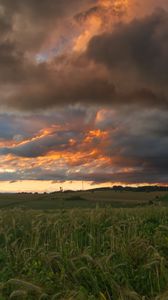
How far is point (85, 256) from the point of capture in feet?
33.7

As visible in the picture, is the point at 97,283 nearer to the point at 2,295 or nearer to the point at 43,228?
the point at 2,295

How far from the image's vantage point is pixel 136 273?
12.2m

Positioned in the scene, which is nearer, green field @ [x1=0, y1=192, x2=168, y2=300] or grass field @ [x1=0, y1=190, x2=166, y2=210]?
green field @ [x1=0, y1=192, x2=168, y2=300]

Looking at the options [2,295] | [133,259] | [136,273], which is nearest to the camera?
[2,295]

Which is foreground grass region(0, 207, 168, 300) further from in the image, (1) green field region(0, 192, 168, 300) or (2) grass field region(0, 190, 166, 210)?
(2) grass field region(0, 190, 166, 210)

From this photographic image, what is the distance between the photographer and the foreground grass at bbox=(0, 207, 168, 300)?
34.4 ft

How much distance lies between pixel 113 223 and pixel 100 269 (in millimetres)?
5744

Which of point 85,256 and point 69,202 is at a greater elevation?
point 69,202

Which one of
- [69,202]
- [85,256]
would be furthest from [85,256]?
[69,202]

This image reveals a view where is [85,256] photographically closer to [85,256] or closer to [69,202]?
[85,256]

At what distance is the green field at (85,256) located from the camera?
34.3 feet

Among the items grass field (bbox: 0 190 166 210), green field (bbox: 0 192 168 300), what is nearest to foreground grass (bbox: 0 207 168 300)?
green field (bbox: 0 192 168 300)

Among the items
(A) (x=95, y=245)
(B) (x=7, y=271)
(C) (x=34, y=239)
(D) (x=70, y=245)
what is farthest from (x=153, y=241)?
(B) (x=7, y=271)

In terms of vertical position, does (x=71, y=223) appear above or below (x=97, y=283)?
above
